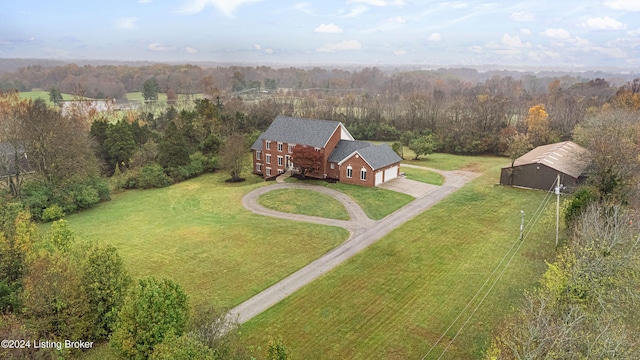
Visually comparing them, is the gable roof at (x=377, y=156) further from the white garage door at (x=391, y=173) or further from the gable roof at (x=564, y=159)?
the gable roof at (x=564, y=159)

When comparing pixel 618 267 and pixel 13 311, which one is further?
pixel 13 311

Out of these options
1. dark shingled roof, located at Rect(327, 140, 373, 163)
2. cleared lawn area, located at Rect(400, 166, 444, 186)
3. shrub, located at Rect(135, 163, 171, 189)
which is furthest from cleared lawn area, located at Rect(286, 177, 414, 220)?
shrub, located at Rect(135, 163, 171, 189)

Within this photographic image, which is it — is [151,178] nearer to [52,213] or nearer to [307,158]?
[52,213]

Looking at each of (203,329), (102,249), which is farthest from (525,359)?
(102,249)

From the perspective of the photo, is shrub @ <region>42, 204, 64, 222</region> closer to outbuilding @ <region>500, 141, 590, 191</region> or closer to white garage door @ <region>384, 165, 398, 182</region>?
white garage door @ <region>384, 165, 398, 182</region>

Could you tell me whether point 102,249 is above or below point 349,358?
above

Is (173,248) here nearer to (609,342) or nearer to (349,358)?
(349,358)

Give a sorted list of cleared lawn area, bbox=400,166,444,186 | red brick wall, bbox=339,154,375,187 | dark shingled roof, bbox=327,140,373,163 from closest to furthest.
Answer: red brick wall, bbox=339,154,375,187
dark shingled roof, bbox=327,140,373,163
cleared lawn area, bbox=400,166,444,186
